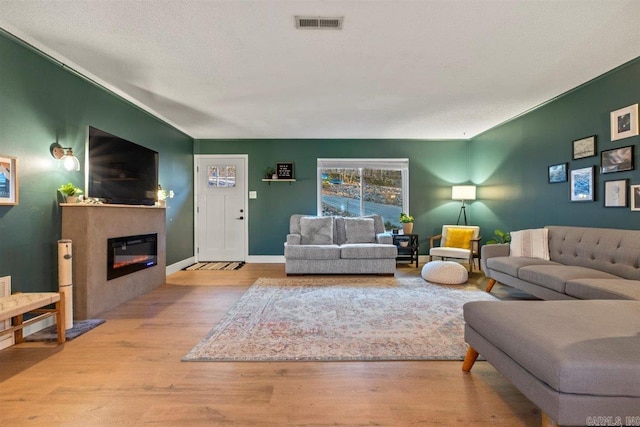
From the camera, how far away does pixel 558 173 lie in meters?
Answer: 3.63

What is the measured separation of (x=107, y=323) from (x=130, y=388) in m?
1.26

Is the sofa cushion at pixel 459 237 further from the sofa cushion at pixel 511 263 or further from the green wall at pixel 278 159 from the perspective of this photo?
the sofa cushion at pixel 511 263

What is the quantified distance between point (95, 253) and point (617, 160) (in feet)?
16.9

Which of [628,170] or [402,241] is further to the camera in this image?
[402,241]

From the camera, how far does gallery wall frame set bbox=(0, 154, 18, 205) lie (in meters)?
2.16

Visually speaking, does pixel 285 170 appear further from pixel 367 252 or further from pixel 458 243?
pixel 458 243

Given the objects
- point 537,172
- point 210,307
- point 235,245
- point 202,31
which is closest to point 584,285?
point 537,172

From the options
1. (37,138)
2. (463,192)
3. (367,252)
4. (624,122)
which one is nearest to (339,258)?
(367,252)

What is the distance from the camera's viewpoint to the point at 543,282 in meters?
2.72

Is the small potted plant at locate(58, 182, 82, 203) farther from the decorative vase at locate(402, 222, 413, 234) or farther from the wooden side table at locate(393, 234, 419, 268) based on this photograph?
the decorative vase at locate(402, 222, 413, 234)

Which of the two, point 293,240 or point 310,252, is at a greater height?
point 293,240

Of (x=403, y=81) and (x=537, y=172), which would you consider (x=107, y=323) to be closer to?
(x=403, y=81)

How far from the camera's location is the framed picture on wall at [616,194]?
112 inches

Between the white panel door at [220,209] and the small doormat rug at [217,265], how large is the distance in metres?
0.17
